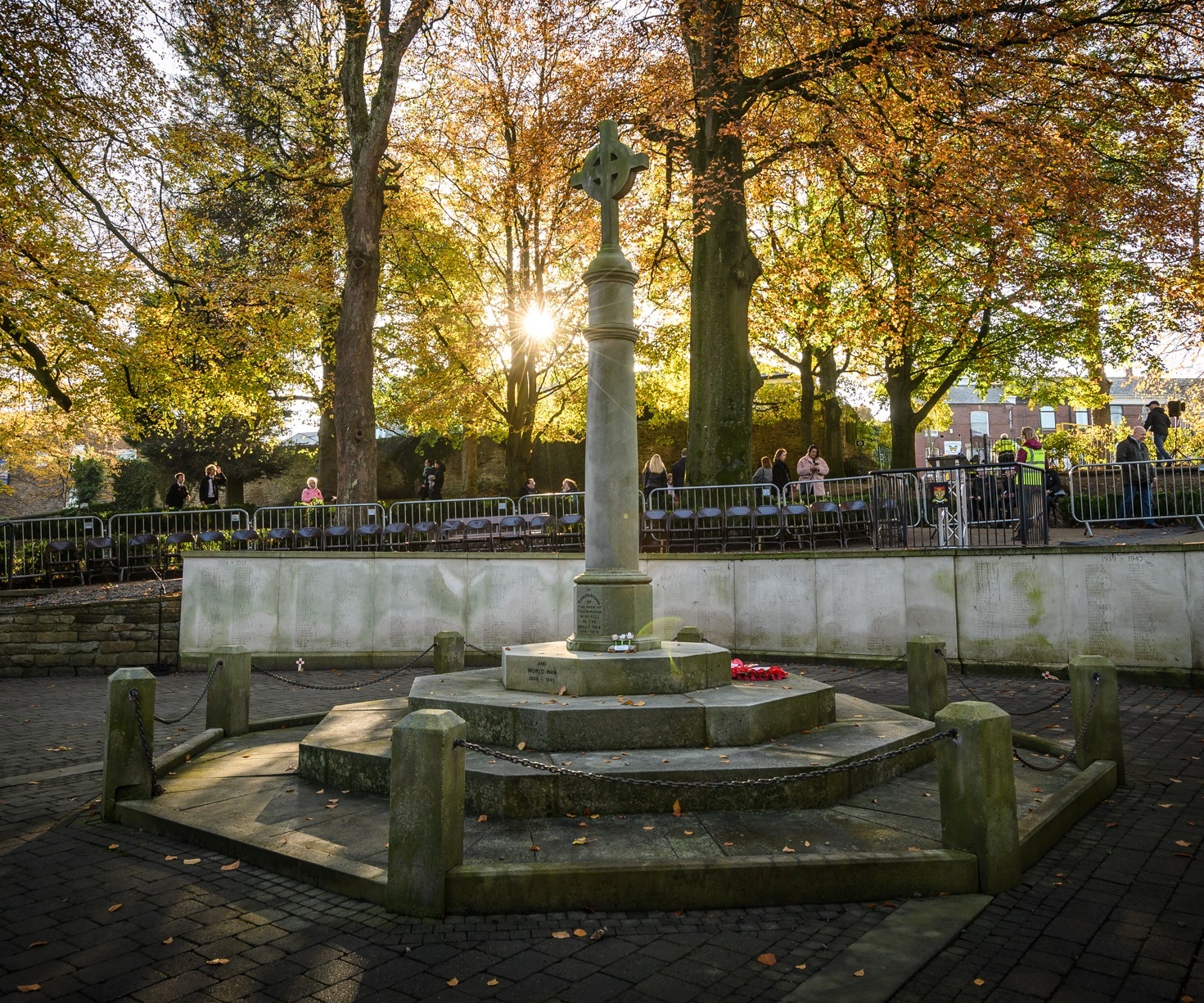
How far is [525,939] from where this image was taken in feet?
13.5

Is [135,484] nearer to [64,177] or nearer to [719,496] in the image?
[64,177]

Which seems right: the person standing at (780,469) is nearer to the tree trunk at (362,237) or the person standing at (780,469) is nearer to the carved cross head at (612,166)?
the tree trunk at (362,237)

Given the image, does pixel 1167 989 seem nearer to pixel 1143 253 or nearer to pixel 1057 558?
pixel 1057 558

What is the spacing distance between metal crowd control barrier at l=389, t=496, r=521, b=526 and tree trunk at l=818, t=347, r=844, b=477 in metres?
Answer: 15.5

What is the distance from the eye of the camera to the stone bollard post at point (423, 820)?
4371 mm

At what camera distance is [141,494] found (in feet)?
115

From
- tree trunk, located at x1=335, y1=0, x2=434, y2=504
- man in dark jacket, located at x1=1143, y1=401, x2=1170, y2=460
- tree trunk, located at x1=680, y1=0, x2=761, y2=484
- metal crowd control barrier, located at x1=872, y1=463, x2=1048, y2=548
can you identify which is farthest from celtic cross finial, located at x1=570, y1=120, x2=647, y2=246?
man in dark jacket, located at x1=1143, y1=401, x2=1170, y2=460

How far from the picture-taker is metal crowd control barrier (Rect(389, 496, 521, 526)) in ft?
55.3

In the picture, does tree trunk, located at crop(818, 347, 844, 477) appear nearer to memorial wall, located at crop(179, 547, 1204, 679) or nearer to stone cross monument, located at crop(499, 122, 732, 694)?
memorial wall, located at crop(179, 547, 1204, 679)

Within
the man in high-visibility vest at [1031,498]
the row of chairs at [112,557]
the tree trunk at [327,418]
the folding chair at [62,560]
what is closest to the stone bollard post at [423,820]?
the man in high-visibility vest at [1031,498]

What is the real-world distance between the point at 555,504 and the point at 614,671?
31.7 ft

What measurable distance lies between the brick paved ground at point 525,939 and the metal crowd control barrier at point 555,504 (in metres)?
11.1

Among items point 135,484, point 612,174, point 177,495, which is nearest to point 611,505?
point 612,174

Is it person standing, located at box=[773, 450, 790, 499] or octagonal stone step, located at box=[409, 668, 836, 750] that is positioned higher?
person standing, located at box=[773, 450, 790, 499]
